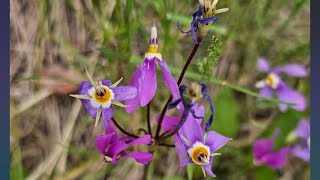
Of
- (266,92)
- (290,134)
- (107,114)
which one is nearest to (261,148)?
(290,134)

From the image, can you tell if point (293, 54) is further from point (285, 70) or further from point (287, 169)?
point (287, 169)

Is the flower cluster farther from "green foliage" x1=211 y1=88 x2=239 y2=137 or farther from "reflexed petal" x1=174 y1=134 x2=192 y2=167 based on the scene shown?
"reflexed petal" x1=174 y1=134 x2=192 y2=167

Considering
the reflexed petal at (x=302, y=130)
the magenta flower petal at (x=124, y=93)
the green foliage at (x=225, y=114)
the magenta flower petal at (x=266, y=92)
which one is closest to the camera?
the magenta flower petal at (x=124, y=93)

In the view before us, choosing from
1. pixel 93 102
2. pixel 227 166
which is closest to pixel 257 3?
pixel 227 166

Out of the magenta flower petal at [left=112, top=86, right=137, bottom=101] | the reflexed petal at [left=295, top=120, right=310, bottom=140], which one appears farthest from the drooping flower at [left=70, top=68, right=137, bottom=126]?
the reflexed petal at [left=295, top=120, right=310, bottom=140]

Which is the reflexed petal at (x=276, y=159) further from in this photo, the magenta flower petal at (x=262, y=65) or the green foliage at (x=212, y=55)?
the green foliage at (x=212, y=55)

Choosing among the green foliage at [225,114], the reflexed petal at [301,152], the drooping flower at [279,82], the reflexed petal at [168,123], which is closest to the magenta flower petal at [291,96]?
the drooping flower at [279,82]
